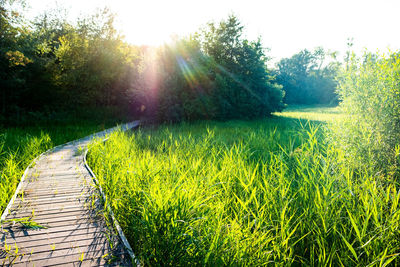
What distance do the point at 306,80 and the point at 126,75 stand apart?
43262 millimetres

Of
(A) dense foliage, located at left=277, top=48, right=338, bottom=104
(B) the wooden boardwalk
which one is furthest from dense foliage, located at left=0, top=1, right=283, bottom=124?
(A) dense foliage, located at left=277, top=48, right=338, bottom=104

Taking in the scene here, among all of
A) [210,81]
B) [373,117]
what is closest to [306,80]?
[210,81]

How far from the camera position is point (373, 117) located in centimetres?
432

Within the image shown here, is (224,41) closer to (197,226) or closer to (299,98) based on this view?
(197,226)

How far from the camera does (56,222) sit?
2.94 metres

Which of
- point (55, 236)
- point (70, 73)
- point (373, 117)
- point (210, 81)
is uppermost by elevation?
point (70, 73)

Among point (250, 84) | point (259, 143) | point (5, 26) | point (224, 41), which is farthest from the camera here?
point (224, 41)

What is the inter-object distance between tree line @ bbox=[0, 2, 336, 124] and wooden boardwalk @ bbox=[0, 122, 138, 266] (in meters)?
9.14

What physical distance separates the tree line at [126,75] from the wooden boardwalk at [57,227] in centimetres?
914

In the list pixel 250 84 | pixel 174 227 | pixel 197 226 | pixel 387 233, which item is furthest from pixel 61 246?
pixel 250 84

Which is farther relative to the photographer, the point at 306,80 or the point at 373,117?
the point at 306,80

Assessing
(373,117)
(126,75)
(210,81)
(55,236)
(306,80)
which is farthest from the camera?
(306,80)

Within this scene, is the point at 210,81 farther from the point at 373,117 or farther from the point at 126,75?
the point at 373,117

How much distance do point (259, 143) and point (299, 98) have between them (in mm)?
43463
